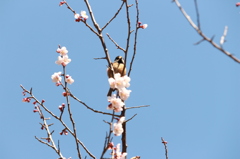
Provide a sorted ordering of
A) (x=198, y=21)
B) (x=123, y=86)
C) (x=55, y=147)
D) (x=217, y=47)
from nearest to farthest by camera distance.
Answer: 1. (x=217, y=47)
2. (x=198, y=21)
3. (x=123, y=86)
4. (x=55, y=147)

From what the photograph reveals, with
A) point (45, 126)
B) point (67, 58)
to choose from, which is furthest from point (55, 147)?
point (67, 58)

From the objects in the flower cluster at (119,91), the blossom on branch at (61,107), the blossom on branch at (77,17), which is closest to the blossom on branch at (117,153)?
the flower cluster at (119,91)

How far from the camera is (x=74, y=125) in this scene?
8.13 feet

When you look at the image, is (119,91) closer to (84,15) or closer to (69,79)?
(69,79)

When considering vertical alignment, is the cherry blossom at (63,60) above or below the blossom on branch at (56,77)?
above

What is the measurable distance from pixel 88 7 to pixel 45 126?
1302 mm

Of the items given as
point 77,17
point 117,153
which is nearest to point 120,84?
point 117,153

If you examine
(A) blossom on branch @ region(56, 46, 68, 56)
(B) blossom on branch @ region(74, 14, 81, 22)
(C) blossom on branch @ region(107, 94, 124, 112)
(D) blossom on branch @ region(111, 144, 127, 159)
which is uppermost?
(B) blossom on branch @ region(74, 14, 81, 22)

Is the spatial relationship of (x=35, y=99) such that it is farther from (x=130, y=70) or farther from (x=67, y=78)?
(x=130, y=70)

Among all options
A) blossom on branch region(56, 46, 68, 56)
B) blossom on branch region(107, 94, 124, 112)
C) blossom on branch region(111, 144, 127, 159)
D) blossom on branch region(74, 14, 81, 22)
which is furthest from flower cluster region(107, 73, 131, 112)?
blossom on branch region(74, 14, 81, 22)

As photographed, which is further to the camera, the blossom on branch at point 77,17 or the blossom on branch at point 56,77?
the blossom on branch at point 77,17

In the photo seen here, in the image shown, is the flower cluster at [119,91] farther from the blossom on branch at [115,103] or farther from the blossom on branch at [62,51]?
the blossom on branch at [62,51]

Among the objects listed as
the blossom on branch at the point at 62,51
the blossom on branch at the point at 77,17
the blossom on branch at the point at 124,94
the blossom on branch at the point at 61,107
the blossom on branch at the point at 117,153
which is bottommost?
the blossom on branch at the point at 117,153

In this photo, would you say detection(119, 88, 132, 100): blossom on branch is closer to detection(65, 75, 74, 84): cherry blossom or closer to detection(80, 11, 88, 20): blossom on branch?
detection(65, 75, 74, 84): cherry blossom
